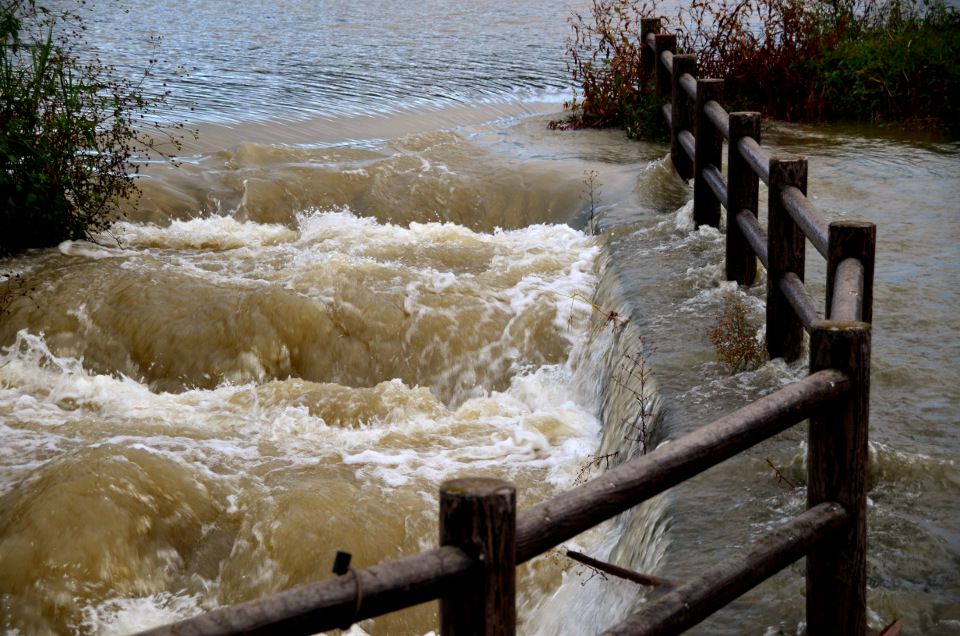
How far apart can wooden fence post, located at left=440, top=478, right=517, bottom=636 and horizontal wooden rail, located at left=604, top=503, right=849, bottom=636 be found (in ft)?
1.45

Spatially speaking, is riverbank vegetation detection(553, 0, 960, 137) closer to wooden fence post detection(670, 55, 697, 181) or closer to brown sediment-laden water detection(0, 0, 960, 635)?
brown sediment-laden water detection(0, 0, 960, 635)

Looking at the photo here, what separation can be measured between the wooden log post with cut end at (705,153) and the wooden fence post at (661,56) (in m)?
2.52

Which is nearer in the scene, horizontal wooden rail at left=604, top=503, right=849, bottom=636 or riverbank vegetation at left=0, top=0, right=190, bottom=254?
horizontal wooden rail at left=604, top=503, right=849, bottom=636

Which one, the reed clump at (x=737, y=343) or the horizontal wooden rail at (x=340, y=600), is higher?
the horizontal wooden rail at (x=340, y=600)

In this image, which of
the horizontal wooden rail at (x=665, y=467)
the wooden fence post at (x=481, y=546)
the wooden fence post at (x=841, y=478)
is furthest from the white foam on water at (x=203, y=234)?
the wooden fence post at (x=481, y=546)

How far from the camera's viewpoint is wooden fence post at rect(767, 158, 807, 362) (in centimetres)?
577

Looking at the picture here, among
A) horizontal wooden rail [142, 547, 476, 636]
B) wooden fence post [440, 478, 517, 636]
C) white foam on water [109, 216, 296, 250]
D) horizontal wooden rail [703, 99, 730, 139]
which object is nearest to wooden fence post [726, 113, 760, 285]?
horizontal wooden rail [703, 99, 730, 139]

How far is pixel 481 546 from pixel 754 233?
15.0 feet

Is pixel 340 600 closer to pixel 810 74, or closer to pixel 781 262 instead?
pixel 781 262

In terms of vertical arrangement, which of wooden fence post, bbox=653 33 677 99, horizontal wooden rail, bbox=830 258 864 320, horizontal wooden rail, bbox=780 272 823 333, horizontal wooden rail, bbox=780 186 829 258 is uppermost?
wooden fence post, bbox=653 33 677 99

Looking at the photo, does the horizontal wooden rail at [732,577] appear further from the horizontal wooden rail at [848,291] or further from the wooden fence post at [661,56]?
the wooden fence post at [661,56]

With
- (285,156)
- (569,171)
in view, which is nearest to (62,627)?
(569,171)

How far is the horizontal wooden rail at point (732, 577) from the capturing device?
2.94 meters

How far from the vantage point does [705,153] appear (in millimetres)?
8500
